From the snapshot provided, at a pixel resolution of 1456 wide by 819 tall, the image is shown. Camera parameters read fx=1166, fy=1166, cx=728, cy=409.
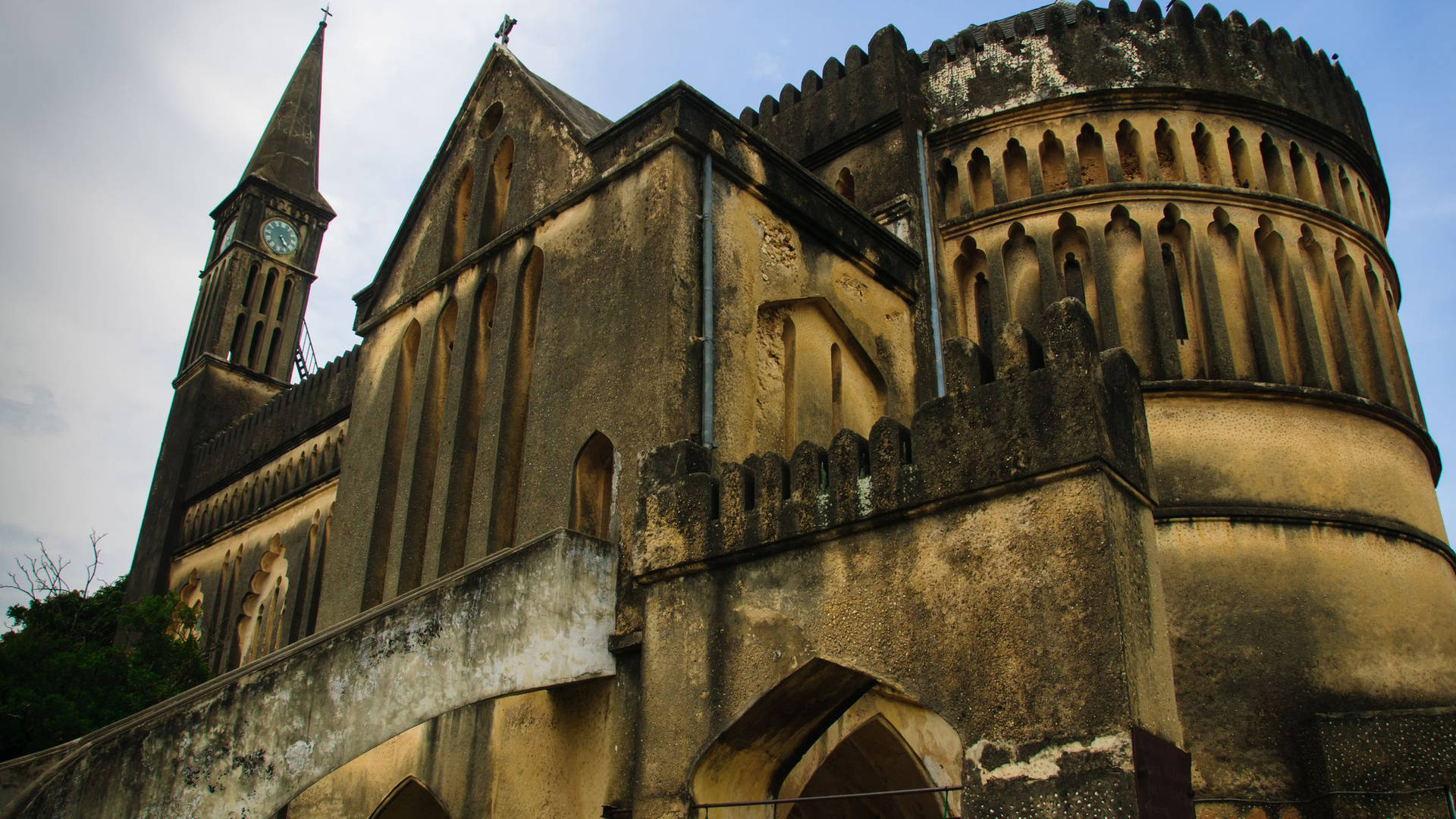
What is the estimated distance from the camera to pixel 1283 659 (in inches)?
394

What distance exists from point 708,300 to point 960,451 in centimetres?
334

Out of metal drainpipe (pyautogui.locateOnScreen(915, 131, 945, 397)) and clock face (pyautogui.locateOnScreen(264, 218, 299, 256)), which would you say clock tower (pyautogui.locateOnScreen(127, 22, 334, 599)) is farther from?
metal drainpipe (pyautogui.locateOnScreen(915, 131, 945, 397))

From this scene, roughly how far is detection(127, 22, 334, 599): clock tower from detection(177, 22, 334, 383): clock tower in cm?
2

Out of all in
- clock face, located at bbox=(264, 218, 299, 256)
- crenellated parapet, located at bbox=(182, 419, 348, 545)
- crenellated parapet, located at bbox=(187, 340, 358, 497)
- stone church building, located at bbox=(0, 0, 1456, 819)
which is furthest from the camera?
clock face, located at bbox=(264, 218, 299, 256)

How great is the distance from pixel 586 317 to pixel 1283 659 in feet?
21.7

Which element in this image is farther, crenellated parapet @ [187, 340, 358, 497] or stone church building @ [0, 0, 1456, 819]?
crenellated parapet @ [187, 340, 358, 497]

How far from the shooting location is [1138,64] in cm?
1286

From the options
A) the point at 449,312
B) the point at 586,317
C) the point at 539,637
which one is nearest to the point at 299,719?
the point at 539,637

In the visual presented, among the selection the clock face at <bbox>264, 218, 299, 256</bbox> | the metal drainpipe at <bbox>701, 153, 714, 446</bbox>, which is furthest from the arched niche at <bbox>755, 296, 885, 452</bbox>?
the clock face at <bbox>264, 218, 299, 256</bbox>

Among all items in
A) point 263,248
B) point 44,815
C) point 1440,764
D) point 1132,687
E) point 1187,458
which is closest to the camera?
point 1132,687

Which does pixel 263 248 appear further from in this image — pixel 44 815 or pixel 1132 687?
pixel 1132 687

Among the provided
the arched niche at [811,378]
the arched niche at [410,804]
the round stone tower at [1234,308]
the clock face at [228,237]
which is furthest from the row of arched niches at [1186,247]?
the clock face at [228,237]

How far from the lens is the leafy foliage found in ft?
38.9

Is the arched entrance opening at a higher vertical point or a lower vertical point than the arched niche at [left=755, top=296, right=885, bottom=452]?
lower
